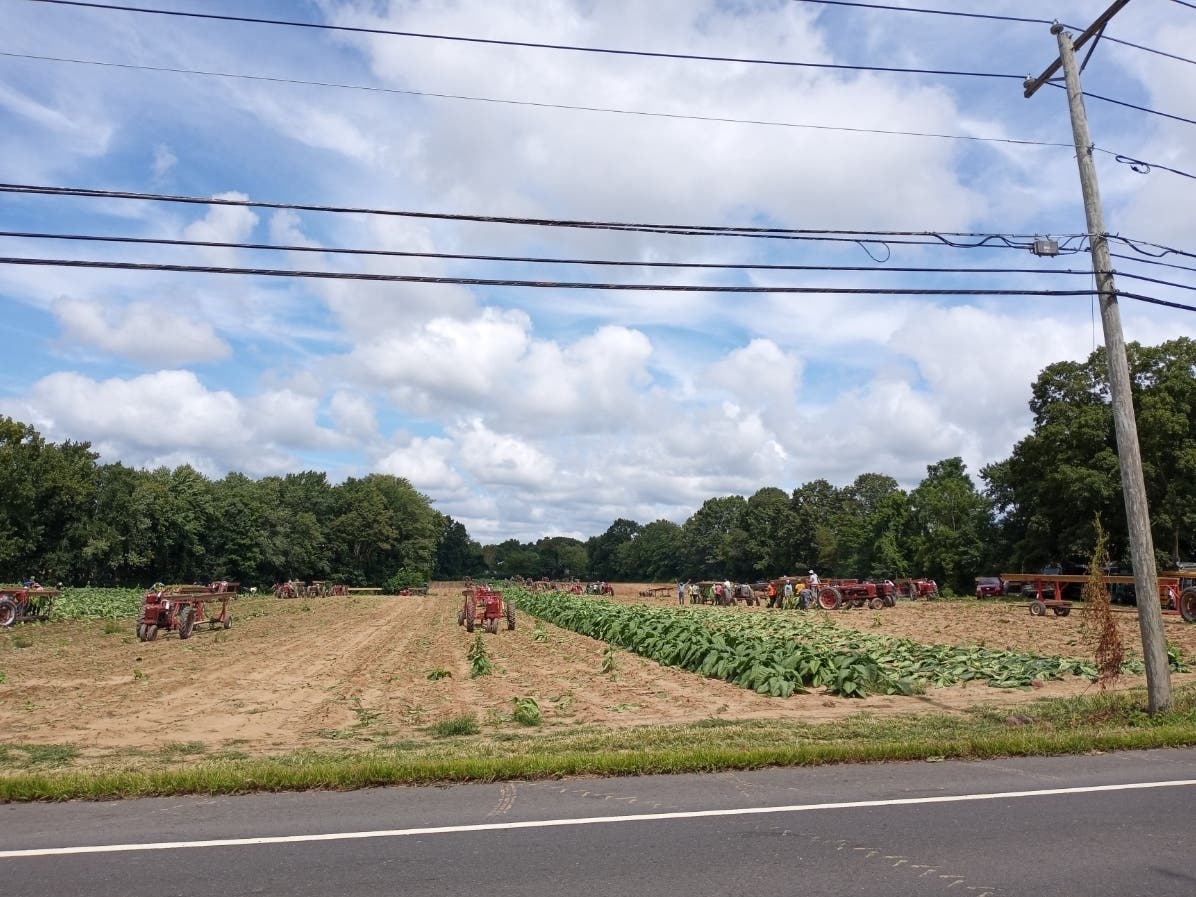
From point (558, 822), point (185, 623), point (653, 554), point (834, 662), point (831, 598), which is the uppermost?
point (653, 554)

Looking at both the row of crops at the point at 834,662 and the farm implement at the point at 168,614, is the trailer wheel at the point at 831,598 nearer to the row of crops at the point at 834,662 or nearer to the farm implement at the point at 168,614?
the row of crops at the point at 834,662

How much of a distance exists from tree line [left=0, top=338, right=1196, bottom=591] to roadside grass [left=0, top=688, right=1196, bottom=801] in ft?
57.0

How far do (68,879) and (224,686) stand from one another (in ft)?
42.2

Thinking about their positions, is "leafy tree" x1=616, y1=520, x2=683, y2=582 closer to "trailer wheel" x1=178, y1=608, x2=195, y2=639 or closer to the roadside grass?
"trailer wheel" x1=178, y1=608, x2=195, y2=639

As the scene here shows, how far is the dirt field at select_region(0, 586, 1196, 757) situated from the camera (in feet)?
42.8

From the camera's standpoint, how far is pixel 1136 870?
5895mm

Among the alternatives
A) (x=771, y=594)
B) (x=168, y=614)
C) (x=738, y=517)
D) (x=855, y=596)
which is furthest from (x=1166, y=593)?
(x=738, y=517)

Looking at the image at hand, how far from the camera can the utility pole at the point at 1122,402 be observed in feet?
40.4

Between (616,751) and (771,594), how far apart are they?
1676 inches

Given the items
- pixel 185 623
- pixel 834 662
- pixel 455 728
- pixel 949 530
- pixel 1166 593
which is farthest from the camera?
pixel 949 530

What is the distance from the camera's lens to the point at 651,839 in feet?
22.2

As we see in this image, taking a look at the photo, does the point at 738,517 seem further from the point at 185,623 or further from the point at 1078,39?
the point at 1078,39

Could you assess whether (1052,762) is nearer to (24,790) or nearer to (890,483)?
(24,790)

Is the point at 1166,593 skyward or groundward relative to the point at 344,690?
skyward
